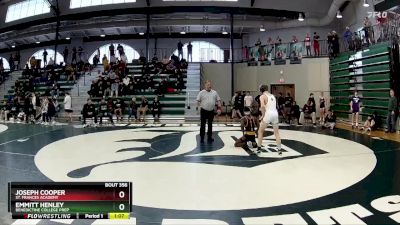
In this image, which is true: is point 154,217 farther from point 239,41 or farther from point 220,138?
point 239,41

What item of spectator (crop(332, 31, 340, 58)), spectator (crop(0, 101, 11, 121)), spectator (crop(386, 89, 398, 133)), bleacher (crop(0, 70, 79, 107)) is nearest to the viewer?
spectator (crop(386, 89, 398, 133))

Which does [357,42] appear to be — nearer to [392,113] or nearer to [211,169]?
[392,113]

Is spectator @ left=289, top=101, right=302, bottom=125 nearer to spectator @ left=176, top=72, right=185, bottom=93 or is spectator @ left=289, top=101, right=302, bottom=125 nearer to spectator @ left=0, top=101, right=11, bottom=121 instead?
spectator @ left=176, top=72, right=185, bottom=93

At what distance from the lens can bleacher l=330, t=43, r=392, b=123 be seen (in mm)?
13718

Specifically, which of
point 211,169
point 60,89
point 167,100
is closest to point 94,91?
point 167,100

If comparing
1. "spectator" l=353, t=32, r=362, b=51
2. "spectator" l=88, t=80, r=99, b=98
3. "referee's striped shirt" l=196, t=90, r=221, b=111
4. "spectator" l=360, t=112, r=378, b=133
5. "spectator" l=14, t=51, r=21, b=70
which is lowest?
"spectator" l=360, t=112, r=378, b=133

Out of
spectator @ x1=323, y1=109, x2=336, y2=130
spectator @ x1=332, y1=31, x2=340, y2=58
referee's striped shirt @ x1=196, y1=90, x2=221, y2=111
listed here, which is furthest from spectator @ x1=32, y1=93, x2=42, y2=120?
spectator @ x1=332, y1=31, x2=340, y2=58

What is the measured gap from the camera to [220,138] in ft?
34.6

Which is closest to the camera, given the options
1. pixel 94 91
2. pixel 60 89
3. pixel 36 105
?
pixel 36 105

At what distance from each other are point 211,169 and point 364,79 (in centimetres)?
1217
